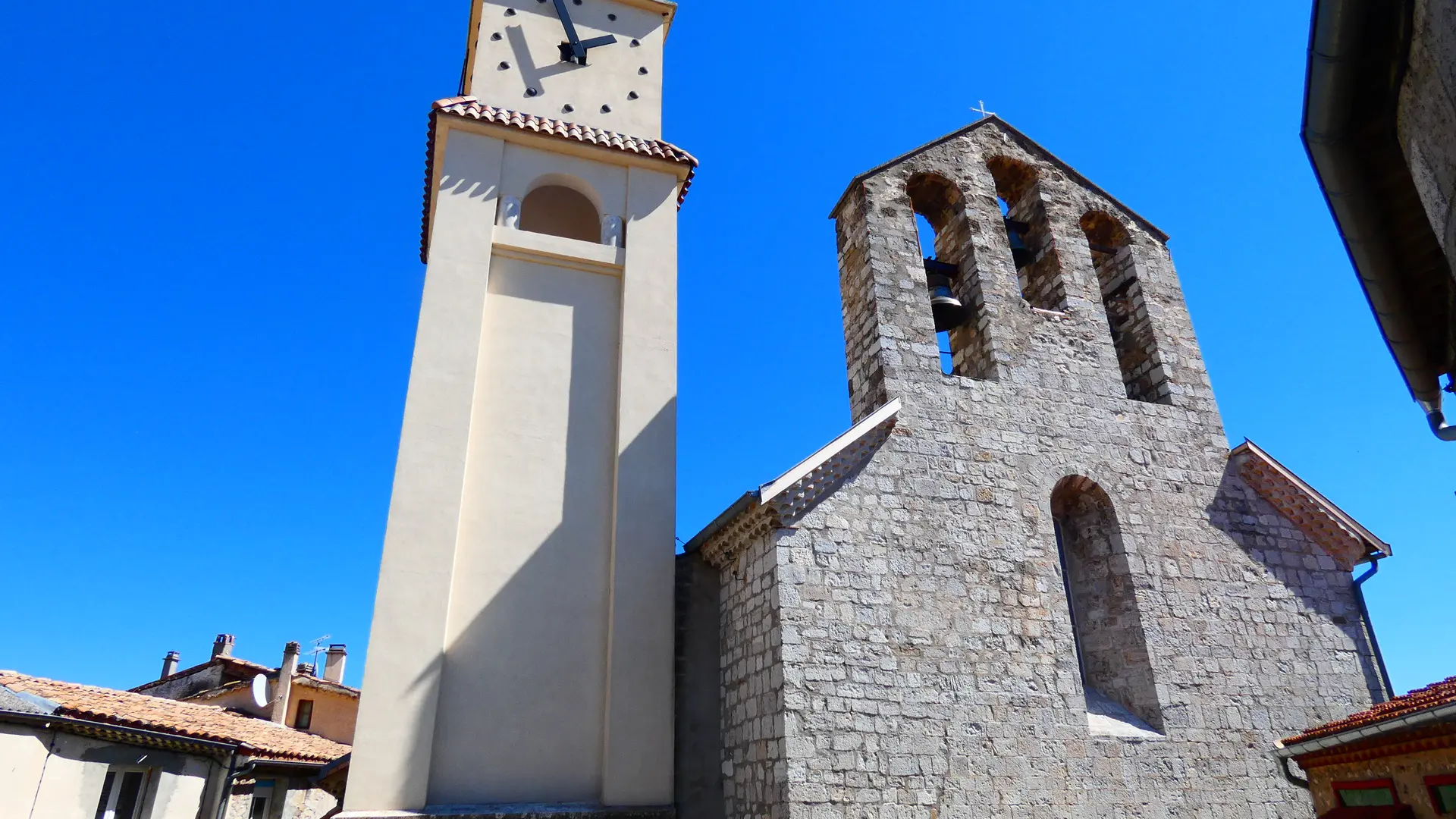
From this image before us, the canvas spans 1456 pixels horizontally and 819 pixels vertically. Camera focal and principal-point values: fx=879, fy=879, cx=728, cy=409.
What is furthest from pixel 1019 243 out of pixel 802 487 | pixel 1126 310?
pixel 802 487

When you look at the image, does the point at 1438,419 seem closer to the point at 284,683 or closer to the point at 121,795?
the point at 121,795

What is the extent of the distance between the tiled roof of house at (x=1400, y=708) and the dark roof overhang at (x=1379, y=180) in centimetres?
296

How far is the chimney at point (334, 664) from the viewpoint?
2281 centimetres

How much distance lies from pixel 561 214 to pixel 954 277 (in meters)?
5.24

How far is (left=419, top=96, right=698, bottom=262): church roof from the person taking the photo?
1023cm

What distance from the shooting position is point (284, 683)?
61.5 feet

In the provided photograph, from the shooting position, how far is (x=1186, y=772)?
7.63 meters

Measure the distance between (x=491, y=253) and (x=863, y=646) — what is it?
19.4 ft

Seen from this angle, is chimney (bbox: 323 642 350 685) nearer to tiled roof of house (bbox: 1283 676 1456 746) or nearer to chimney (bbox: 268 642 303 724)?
chimney (bbox: 268 642 303 724)

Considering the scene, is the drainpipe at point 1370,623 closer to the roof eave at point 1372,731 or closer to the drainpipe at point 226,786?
the roof eave at point 1372,731

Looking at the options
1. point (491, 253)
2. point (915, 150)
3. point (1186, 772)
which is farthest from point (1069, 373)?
point (491, 253)

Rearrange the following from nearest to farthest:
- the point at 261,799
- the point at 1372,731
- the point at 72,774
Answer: the point at 1372,731 < the point at 72,774 < the point at 261,799

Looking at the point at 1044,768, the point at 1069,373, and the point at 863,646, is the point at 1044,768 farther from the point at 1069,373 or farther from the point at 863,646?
the point at 1069,373

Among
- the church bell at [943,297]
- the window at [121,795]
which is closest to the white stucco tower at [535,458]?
the church bell at [943,297]
